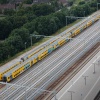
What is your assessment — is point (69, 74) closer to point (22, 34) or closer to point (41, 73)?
point (41, 73)

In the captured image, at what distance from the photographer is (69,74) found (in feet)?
115

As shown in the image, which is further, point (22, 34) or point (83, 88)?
point (22, 34)

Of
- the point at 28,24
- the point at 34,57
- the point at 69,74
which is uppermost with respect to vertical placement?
the point at 28,24

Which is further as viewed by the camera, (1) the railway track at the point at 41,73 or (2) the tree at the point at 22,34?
(2) the tree at the point at 22,34

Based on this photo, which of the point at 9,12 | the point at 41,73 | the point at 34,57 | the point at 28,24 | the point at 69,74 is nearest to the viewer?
the point at 41,73

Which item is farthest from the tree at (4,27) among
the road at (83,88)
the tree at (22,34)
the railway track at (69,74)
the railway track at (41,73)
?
the road at (83,88)

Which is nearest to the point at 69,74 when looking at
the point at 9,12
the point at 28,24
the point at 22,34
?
the point at 22,34

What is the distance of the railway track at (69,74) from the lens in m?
28.9

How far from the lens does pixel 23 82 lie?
32219 millimetres

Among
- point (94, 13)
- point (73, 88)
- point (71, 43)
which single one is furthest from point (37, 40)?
point (94, 13)

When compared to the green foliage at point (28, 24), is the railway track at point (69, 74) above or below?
below

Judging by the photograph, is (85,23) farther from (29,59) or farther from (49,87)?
(49,87)

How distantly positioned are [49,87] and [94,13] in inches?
1747

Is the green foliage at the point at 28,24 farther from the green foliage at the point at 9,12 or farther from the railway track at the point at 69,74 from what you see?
the railway track at the point at 69,74
